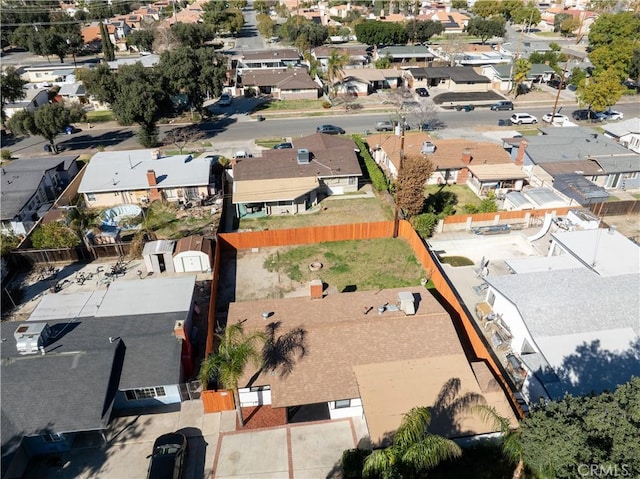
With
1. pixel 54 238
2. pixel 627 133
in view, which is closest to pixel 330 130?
pixel 627 133

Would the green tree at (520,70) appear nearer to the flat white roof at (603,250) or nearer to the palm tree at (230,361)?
the flat white roof at (603,250)

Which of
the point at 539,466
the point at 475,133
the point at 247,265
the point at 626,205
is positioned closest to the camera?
the point at 539,466

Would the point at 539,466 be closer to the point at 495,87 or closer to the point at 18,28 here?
the point at 495,87

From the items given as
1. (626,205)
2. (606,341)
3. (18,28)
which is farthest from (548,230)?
(18,28)

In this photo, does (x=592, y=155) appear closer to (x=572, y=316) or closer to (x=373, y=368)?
(x=572, y=316)

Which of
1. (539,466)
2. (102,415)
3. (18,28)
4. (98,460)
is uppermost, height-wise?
(18,28)

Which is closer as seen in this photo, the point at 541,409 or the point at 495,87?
the point at 541,409

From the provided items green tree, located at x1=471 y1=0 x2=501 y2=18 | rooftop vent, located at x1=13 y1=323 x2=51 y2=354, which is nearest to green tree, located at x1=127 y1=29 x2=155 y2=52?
rooftop vent, located at x1=13 y1=323 x2=51 y2=354
